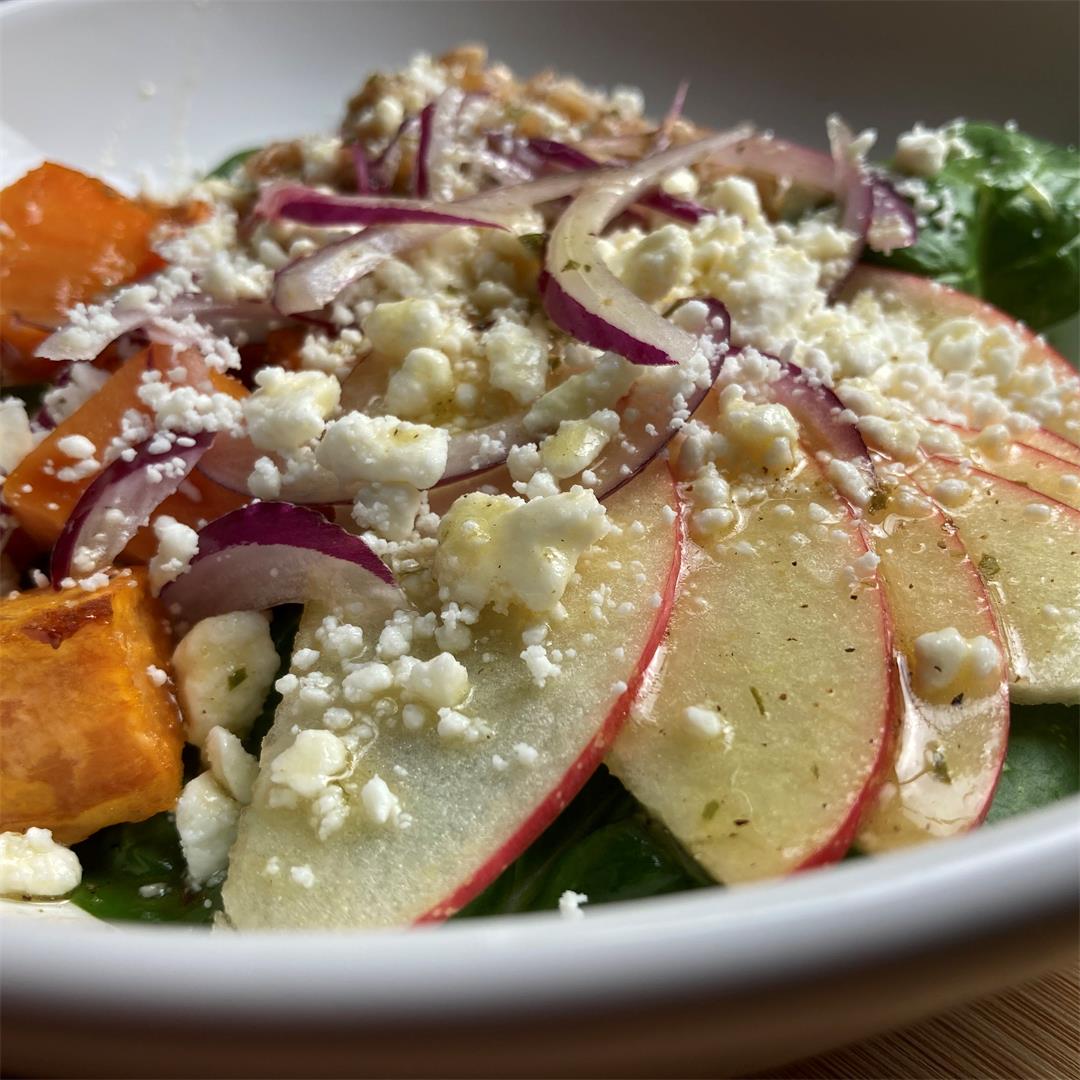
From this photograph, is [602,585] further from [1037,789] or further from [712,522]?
[1037,789]

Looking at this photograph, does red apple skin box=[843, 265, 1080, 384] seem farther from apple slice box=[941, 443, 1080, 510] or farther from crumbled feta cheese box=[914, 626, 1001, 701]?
crumbled feta cheese box=[914, 626, 1001, 701]

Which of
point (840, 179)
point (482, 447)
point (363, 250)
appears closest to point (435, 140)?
point (363, 250)

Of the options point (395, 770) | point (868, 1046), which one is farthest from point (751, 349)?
point (868, 1046)

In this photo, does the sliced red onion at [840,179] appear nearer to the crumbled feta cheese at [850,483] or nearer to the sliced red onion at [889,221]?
the sliced red onion at [889,221]

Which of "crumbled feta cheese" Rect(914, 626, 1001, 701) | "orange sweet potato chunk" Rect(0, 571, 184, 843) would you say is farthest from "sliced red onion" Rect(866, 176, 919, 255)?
"orange sweet potato chunk" Rect(0, 571, 184, 843)

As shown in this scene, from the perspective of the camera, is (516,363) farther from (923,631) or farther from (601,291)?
(923,631)
